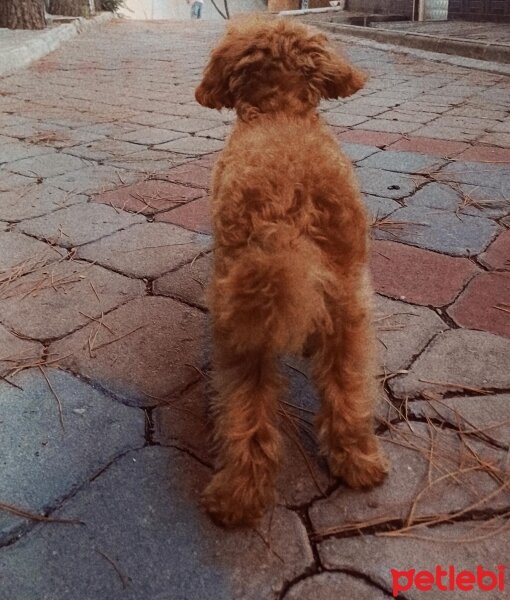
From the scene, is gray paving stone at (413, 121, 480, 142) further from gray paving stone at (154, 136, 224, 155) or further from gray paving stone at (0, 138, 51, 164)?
gray paving stone at (0, 138, 51, 164)

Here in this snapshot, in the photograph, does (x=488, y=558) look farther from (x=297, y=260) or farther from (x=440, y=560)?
(x=297, y=260)

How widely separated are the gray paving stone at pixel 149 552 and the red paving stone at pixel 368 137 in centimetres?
327

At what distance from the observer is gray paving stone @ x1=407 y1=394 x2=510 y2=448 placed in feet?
5.56

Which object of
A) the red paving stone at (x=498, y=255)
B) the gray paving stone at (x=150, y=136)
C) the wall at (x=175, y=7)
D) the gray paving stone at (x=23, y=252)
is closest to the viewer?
the red paving stone at (x=498, y=255)

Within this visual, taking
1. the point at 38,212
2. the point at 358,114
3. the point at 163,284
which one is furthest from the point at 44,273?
the point at 358,114

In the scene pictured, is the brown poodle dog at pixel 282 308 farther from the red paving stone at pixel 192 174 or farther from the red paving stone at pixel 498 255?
the red paving stone at pixel 192 174

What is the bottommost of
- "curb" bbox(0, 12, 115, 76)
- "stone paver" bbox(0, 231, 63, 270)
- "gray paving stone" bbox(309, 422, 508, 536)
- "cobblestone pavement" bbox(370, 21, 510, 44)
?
"gray paving stone" bbox(309, 422, 508, 536)

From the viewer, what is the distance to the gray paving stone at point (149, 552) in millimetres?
1263

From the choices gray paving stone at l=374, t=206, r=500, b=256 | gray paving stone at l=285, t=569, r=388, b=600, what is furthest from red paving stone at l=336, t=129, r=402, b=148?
gray paving stone at l=285, t=569, r=388, b=600

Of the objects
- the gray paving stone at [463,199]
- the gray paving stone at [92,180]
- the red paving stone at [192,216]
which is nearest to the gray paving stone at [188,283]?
the red paving stone at [192,216]

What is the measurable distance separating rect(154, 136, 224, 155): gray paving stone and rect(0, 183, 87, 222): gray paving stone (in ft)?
3.36

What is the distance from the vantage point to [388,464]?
1.56 meters

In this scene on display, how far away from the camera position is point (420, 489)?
59.6 inches

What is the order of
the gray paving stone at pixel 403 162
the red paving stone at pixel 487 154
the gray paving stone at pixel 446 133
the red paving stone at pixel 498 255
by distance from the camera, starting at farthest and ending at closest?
1. the gray paving stone at pixel 446 133
2. the red paving stone at pixel 487 154
3. the gray paving stone at pixel 403 162
4. the red paving stone at pixel 498 255
